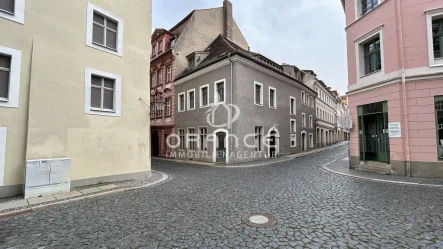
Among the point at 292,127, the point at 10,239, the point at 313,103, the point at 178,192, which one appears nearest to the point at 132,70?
the point at 178,192

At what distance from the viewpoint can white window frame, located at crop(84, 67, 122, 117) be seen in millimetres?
8570

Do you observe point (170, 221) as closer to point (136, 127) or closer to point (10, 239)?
point (10, 239)

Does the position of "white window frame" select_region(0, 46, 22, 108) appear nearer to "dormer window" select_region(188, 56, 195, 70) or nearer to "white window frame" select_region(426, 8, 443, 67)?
"dormer window" select_region(188, 56, 195, 70)

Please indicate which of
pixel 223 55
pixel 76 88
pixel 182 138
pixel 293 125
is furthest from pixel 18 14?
pixel 293 125

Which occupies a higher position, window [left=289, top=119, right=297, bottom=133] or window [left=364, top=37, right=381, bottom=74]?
window [left=364, top=37, right=381, bottom=74]

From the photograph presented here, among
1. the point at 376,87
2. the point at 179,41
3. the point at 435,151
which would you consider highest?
the point at 179,41

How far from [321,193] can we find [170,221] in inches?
195

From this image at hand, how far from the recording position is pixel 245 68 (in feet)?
54.3

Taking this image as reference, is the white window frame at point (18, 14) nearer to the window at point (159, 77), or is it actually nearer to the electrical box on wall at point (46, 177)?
the electrical box on wall at point (46, 177)

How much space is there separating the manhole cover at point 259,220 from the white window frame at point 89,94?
7.60 metres

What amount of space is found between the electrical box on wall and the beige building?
15 centimetres

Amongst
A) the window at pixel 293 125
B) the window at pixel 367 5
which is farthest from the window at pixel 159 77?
the window at pixel 367 5

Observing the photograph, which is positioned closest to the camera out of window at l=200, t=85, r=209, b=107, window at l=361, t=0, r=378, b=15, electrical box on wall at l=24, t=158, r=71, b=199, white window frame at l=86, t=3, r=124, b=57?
electrical box on wall at l=24, t=158, r=71, b=199

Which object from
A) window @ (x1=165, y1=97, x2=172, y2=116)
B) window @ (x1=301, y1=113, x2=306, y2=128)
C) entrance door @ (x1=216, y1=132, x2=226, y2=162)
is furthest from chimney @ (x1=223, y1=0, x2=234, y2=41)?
entrance door @ (x1=216, y1=132, x2=226, y2=162)
